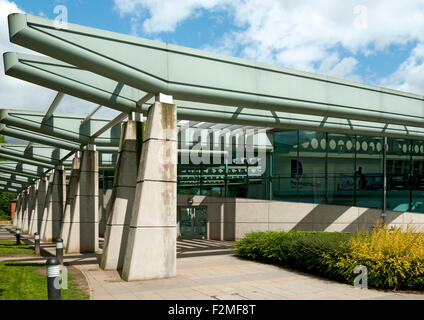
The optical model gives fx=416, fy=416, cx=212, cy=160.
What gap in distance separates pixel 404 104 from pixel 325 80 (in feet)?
16.8

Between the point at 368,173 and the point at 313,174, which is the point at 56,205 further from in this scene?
the point at 368,173

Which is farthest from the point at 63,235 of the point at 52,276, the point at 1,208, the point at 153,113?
the point at 1,208

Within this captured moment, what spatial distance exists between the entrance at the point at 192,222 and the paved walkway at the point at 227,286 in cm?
1565

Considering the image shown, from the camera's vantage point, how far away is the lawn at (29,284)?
9500 millimetres

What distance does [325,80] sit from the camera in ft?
51.8

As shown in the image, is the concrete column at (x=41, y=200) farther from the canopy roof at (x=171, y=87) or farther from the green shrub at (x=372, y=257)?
the green shrub at (x=372, y=257)

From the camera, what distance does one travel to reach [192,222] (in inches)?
1212

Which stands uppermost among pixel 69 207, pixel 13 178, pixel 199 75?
pixel 199 75

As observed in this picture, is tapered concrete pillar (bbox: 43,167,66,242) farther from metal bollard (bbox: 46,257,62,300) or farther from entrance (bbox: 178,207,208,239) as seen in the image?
metal bollard (bbox: 46,257,62,300)

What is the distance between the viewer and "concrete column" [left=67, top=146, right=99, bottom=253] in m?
20.8

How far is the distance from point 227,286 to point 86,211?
1209 centimetres

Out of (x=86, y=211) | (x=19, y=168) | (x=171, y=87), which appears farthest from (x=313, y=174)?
(x=19, y=168)

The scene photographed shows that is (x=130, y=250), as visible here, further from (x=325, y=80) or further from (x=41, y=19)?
(x=325, y=80)

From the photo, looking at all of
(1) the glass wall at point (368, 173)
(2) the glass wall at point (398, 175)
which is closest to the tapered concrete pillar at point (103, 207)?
(1) the glass wall at point (368, 173)
